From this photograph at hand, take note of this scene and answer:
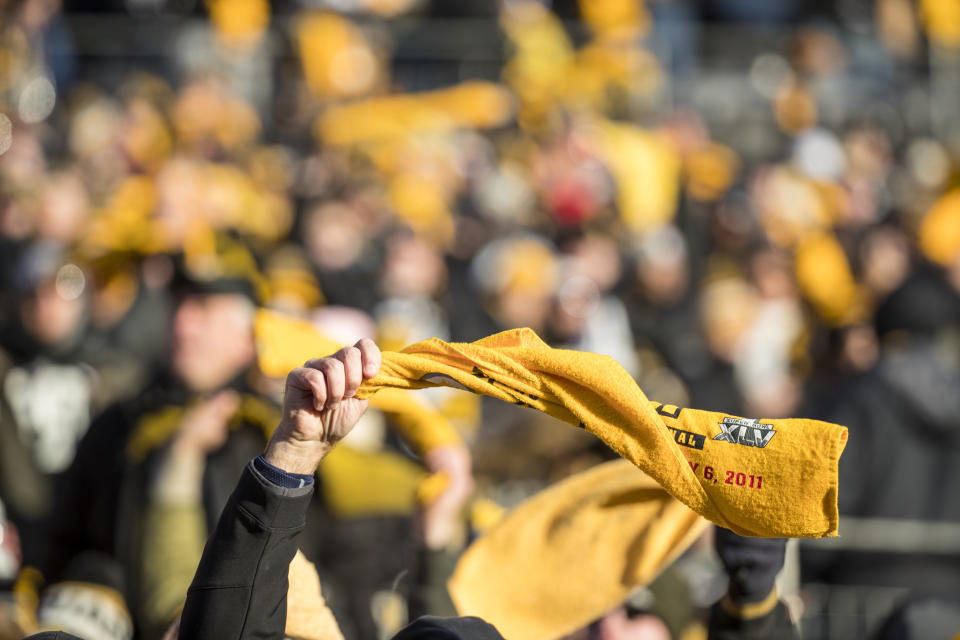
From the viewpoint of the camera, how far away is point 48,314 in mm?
5266

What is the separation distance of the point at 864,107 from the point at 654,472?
1000 centimetres

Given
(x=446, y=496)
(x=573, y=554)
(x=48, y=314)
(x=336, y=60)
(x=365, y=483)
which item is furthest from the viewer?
(x=336, y=60)

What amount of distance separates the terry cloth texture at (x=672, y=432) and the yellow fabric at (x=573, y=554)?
0.59 metres

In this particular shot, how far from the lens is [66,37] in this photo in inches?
448

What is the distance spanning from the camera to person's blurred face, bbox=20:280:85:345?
526 centimetres

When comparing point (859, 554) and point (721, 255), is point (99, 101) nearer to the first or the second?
point (721, 255)

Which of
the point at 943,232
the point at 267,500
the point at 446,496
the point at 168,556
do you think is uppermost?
the point at 267,500

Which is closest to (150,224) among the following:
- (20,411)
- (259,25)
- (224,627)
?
(20,411)

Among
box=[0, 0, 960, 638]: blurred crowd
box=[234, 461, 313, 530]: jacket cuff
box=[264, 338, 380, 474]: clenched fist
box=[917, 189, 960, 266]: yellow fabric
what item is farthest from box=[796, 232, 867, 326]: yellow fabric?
box=[234, 461, 313, 530]: jacket cuff

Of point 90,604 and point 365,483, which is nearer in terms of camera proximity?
point 90,604

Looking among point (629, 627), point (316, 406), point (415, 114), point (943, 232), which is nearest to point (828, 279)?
point (943, 232)

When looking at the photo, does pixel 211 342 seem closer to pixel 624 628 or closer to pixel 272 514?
pixel 624 628

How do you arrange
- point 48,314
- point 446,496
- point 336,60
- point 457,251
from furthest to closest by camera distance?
1. point 336,60
2. point 457,251
3. point 48,314
4. point 446,496

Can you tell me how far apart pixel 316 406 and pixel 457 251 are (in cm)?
721
